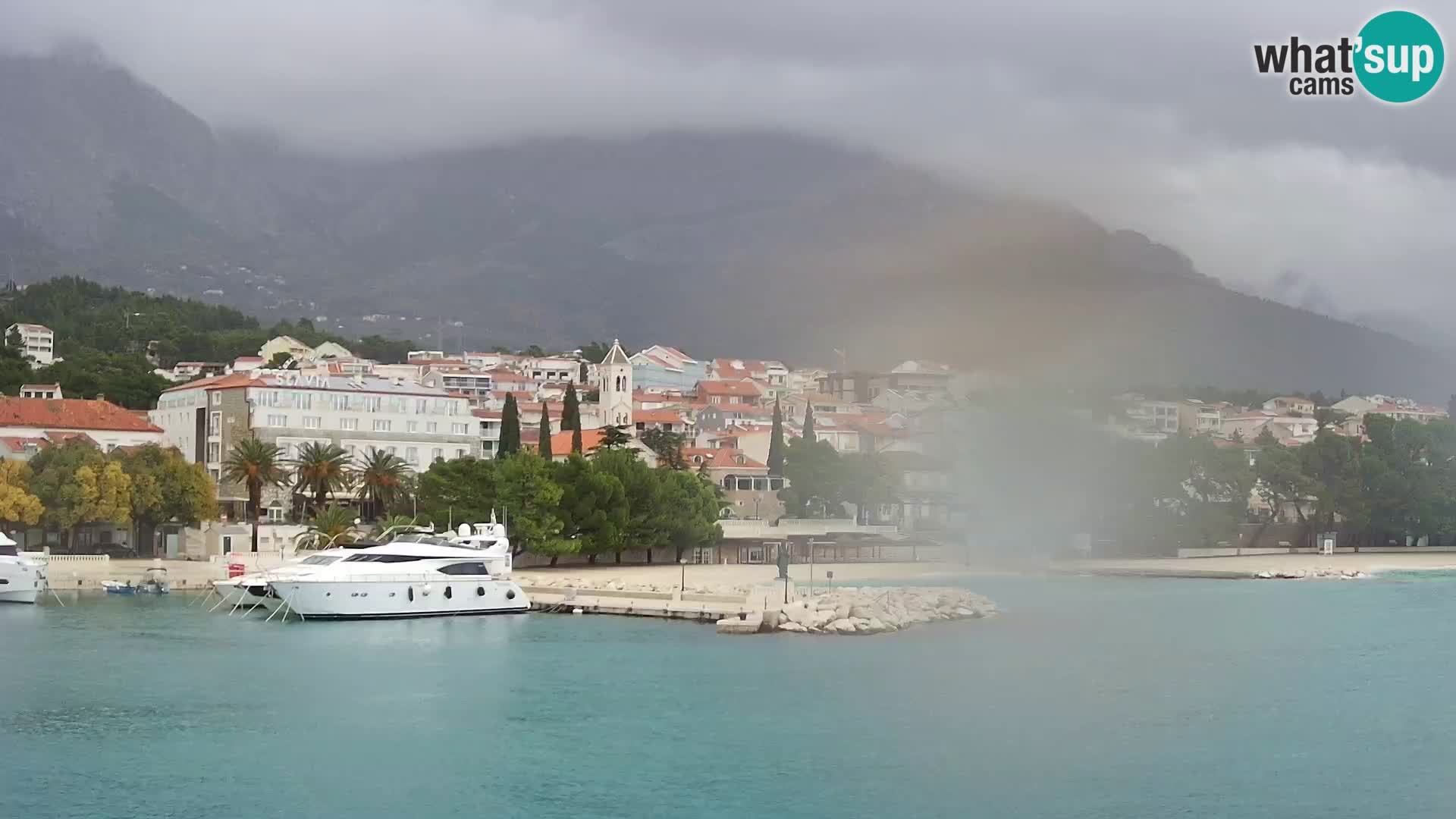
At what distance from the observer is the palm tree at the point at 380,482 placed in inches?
1991

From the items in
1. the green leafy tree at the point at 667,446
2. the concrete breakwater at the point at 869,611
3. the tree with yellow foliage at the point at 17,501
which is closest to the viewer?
the concrete breakwater at the point at 869,611

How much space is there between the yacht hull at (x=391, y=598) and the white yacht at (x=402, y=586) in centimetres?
2

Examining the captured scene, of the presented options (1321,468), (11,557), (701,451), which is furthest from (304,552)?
(1321,468)

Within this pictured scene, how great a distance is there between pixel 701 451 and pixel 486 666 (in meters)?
38.0

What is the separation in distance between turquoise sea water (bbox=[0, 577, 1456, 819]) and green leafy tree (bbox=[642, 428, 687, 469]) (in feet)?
89.6

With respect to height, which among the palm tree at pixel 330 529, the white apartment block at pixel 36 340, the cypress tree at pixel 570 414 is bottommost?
the palm tree at pixel 330 529

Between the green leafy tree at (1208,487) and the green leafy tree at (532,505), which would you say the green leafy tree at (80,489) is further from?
the green leafy tree at (1208,487)

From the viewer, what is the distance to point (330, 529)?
45094 mm

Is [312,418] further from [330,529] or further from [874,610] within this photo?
[874,610]

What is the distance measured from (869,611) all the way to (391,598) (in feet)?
32.7

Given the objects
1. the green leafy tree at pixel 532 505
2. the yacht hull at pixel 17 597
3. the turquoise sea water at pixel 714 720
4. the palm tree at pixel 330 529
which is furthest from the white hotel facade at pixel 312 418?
the turquoise sea water at pixel 714 720

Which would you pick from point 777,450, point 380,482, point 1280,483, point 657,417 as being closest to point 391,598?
point 380,482

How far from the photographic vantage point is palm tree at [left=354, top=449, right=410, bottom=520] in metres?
50.6

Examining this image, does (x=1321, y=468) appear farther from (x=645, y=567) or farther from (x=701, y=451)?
(x=645, y=567)
